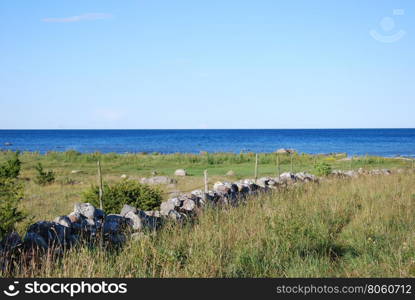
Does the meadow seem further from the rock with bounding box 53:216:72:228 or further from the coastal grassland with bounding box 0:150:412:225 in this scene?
the coastal grassland with bounding box 0:150:412:225

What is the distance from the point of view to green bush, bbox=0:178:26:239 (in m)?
7.31

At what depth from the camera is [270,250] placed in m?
6.71

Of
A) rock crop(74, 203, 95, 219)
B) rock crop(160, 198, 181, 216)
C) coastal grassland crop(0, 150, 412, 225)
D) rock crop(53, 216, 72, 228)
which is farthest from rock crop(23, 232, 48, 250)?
coastal grassland crop(0, 150, 412, 225)

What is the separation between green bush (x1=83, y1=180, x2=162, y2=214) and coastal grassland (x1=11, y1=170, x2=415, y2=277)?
3.50 metres

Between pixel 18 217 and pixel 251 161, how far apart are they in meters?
30.6

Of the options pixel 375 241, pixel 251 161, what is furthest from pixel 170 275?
pixel 251 161

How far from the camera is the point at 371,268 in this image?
5.95m

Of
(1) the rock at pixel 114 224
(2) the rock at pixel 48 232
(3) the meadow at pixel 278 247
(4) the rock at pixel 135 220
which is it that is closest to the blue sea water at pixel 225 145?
(3) the meadow at pixel 278 247

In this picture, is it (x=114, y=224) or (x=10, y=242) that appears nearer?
(x=10, y=242)

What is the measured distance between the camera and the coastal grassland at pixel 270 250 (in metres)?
5.72

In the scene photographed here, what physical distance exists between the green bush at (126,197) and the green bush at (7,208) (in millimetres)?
4467

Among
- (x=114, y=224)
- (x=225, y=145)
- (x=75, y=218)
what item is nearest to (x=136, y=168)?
(x=114, y=224)

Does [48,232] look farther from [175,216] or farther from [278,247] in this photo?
[278,247]

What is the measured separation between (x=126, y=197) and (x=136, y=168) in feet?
69.0
